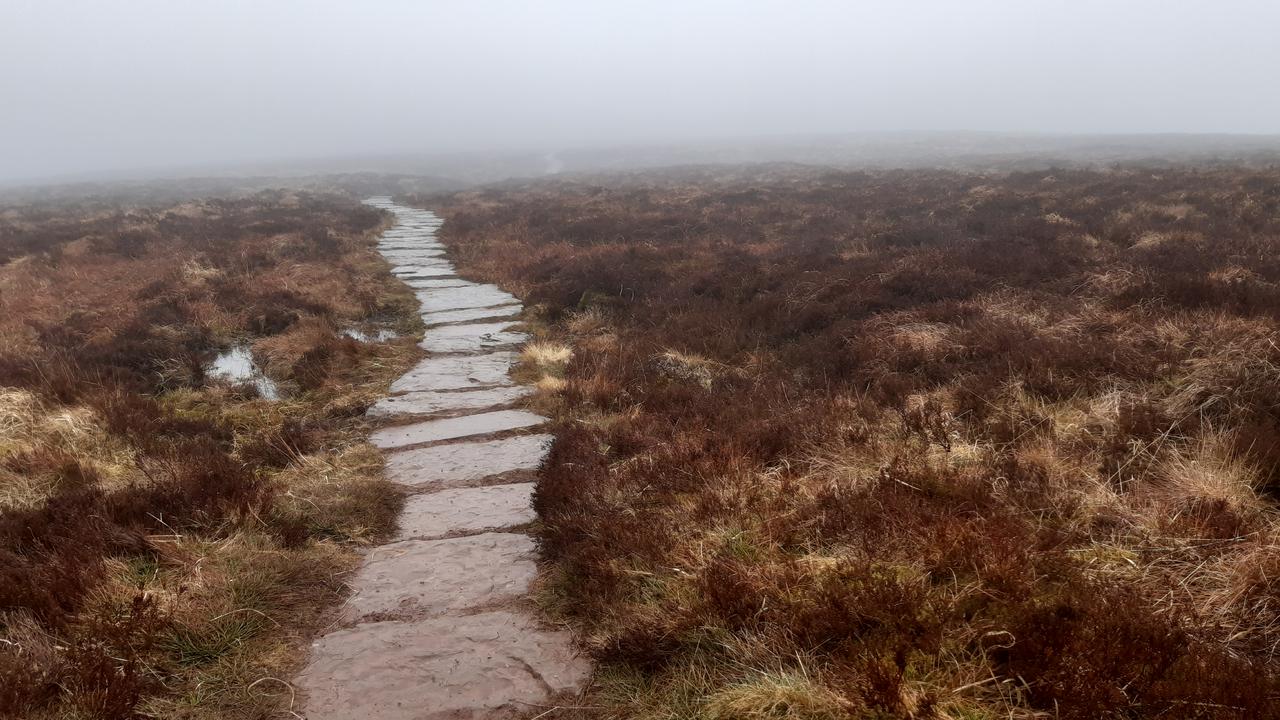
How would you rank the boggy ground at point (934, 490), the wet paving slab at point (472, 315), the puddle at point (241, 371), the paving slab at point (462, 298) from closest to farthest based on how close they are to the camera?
the boggy ground at point (934, 490), the puddle at point (241, 371), the wet paving slab at point (472, 315), the paving slab at point (462, 298)

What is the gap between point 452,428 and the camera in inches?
237

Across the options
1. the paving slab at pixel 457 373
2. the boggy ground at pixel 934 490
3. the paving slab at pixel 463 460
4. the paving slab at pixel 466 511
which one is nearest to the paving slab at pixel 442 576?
the paving slab at pixel 466 511

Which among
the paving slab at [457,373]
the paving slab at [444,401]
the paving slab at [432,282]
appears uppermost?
the paving slab at [432,282]

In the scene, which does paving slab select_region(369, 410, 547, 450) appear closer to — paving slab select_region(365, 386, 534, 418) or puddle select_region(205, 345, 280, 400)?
paving slab select_region(365, 386, 534, 418)

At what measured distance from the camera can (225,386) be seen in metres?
7.34

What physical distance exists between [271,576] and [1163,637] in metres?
4.05

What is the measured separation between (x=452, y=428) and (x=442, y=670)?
3.28 m

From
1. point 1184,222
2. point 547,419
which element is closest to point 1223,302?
point 547,419

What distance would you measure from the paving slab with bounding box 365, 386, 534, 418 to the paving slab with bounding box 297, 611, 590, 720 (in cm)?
334

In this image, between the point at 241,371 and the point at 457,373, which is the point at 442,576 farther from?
the point at 241,371

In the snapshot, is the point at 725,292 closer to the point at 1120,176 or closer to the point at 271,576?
the point at 271,576

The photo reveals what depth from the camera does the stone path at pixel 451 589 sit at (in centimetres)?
280

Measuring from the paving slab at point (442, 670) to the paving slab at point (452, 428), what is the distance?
104 inches

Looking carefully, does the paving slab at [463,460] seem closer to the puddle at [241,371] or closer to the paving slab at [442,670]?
the paving slab at [442,670]
